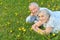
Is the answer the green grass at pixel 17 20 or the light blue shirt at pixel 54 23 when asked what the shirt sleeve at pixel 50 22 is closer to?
the light blue shirt at pixel 54 23

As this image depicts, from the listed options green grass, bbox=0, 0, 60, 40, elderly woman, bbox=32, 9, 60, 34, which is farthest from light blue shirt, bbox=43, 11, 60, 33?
green grass, bbox=0, 0, 60, 40

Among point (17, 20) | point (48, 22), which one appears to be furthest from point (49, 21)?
point (17, 20)

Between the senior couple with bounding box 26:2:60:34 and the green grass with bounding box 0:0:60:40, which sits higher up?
the senior couple with bounding box 26:2:60:34

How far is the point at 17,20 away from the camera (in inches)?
230

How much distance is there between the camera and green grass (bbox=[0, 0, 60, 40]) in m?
5.11

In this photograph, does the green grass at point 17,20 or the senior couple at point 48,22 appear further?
the green grass at point 17,20

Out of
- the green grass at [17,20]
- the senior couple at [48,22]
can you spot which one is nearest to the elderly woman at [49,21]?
the senior couple at [48,22]

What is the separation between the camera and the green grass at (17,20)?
16.8 feet

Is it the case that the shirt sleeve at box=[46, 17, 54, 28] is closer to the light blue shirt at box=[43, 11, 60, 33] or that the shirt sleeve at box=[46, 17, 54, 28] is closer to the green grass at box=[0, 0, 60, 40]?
the light blue shirt at box=[43, 11, 60, 33]

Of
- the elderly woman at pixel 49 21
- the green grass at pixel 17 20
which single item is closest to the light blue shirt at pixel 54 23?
the elderly woman at pixel 49 21

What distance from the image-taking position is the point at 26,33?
5.20 metres

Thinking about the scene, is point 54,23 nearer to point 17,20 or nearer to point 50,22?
point 50,22

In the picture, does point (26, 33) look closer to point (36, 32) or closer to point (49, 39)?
point (36, 32)

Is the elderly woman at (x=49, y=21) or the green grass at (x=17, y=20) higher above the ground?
the elderly woman at (x=49, y=21)
